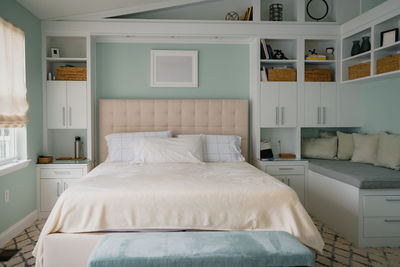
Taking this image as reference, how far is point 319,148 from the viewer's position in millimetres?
4117

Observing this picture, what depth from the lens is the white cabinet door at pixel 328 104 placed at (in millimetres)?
4121

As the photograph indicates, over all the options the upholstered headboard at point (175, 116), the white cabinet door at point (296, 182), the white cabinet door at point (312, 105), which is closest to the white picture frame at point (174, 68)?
the upholstered headboard at point (175, 116)

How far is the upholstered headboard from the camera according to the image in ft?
13.3

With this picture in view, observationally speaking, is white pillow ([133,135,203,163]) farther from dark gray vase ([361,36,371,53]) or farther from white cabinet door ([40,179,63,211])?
dark gray vase ([361,36,371,53])

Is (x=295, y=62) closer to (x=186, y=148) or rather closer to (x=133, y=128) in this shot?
(x=186, y=148)

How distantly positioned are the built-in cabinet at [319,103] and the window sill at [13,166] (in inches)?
136

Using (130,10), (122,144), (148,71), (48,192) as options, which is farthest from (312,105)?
(48,192)

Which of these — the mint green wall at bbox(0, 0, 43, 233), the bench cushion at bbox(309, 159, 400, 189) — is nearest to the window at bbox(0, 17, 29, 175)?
the mint green wall at bbox(0, 0, 43, 233)

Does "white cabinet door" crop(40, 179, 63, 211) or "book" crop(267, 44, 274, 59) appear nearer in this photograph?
"white cabinet door" crop(40, 179, 63, 211)

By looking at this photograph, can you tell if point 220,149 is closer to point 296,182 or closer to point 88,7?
point 296,182

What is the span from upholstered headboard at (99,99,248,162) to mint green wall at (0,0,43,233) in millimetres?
767

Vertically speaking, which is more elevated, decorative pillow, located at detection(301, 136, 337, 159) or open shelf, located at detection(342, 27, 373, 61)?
open shelf, located at detection(342, 27, 373, 61)

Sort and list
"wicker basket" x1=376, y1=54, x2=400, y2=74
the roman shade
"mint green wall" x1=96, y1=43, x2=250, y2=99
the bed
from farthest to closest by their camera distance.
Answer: "mint green wall" x1=96, y1=43, x2=250, y2=99 → "wicker basket" x1=376, y1=54, x2=400, y2=74 → the roman shade → the bed

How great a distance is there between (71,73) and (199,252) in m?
3.09
